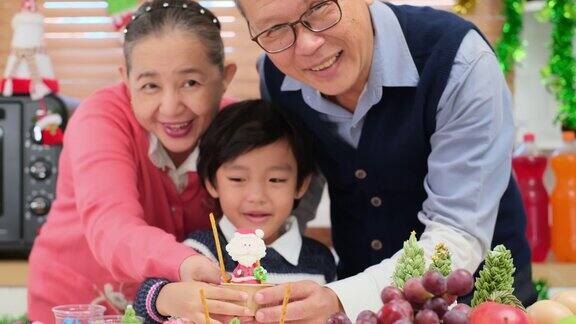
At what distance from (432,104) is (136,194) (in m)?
0.55

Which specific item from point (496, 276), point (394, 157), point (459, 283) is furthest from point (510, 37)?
point (459, 283)

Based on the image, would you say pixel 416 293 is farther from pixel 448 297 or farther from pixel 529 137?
pixel 529 137

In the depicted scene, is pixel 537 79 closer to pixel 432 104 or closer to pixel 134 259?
pixel 432 104

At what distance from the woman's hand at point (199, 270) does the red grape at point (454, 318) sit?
0.53 metres

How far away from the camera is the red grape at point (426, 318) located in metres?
0.84

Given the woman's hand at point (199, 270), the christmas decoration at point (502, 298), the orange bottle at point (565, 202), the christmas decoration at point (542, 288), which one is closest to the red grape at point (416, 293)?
the christmas decoration at point (502, 298)

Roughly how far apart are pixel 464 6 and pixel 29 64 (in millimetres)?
1416

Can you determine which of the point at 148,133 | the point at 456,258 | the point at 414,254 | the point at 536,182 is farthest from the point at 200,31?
the point at 536,182

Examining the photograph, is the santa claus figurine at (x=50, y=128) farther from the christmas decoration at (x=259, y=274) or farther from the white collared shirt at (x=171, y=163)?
the christmas decoration at (x=259, y=274)

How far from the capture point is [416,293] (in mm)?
882

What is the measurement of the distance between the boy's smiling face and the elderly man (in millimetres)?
81

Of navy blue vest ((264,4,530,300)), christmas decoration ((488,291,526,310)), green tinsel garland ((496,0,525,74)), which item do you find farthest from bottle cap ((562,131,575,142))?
christmas decoration ((488,291,526,310))

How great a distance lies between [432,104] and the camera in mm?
1532

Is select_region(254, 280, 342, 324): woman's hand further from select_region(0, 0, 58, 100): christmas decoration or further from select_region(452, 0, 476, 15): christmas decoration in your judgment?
select_region(452, 0, 476, 15): christmas decoration
